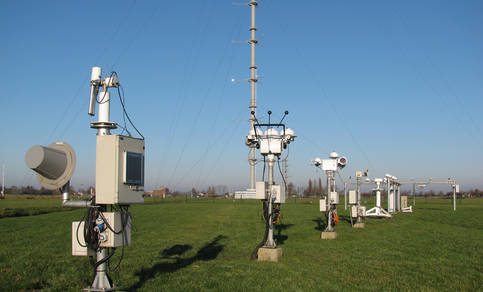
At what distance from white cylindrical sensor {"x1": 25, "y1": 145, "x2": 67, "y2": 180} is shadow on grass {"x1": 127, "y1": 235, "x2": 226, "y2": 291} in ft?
9.74

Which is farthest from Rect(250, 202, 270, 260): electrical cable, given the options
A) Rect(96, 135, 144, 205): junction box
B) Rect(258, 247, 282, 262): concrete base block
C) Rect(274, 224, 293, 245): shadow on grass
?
Rect(96, 135, 144, 205): junction box

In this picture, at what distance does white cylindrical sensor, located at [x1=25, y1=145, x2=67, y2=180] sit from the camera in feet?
21.4

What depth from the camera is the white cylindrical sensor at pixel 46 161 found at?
6.52 metres

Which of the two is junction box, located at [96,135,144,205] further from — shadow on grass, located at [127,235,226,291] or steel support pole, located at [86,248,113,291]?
shadow on grass, located at [127,235,226,291]

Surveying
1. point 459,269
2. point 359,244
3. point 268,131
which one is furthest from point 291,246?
point 459,269

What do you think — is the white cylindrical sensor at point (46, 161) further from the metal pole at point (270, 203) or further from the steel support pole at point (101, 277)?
the metal pole at point (270, 203)

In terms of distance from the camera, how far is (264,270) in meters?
10.7

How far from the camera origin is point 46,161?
21.6 ft

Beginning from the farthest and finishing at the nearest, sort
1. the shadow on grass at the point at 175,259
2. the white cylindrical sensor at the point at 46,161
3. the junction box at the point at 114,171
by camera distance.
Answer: the shadow on grass at the point at 175,259 → the junction box at the point at 114,171 → the white cylindrical sensor at the point at 46,161

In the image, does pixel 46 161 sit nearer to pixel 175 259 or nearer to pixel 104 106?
pixel 104 106

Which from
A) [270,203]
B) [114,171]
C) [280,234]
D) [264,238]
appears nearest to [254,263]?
[264,238]

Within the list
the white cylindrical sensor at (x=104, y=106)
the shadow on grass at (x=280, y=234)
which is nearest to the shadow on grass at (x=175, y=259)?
the shadow on grass at (x=280, y=234)

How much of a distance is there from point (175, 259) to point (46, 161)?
698 cm

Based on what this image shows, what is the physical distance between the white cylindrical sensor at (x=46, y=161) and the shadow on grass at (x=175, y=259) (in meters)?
2.97
